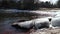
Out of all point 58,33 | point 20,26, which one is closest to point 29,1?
point 20,26

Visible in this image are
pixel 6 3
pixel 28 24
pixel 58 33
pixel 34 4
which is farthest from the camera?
pixel 34 4

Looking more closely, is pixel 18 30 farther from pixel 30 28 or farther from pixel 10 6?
pixel 10 6

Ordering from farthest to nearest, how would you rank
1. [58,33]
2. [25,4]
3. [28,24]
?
[25,4], [28,24], [58,33]

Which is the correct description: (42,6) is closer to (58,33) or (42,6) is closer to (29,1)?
(29,1)

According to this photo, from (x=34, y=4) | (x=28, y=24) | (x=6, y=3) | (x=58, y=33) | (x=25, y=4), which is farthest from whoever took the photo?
(x=34, y=4)

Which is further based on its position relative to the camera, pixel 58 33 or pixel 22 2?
pixel 22 2

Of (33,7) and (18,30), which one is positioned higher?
(18,30)

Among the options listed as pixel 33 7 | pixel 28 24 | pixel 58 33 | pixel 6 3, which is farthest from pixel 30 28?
pixel 33 7

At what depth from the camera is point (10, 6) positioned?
2242 cm

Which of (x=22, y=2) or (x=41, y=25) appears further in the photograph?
(x=22, y=2)

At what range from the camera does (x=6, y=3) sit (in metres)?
21.2

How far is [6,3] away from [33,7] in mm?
4785

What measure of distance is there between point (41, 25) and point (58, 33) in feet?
5.35

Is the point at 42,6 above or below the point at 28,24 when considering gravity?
below
